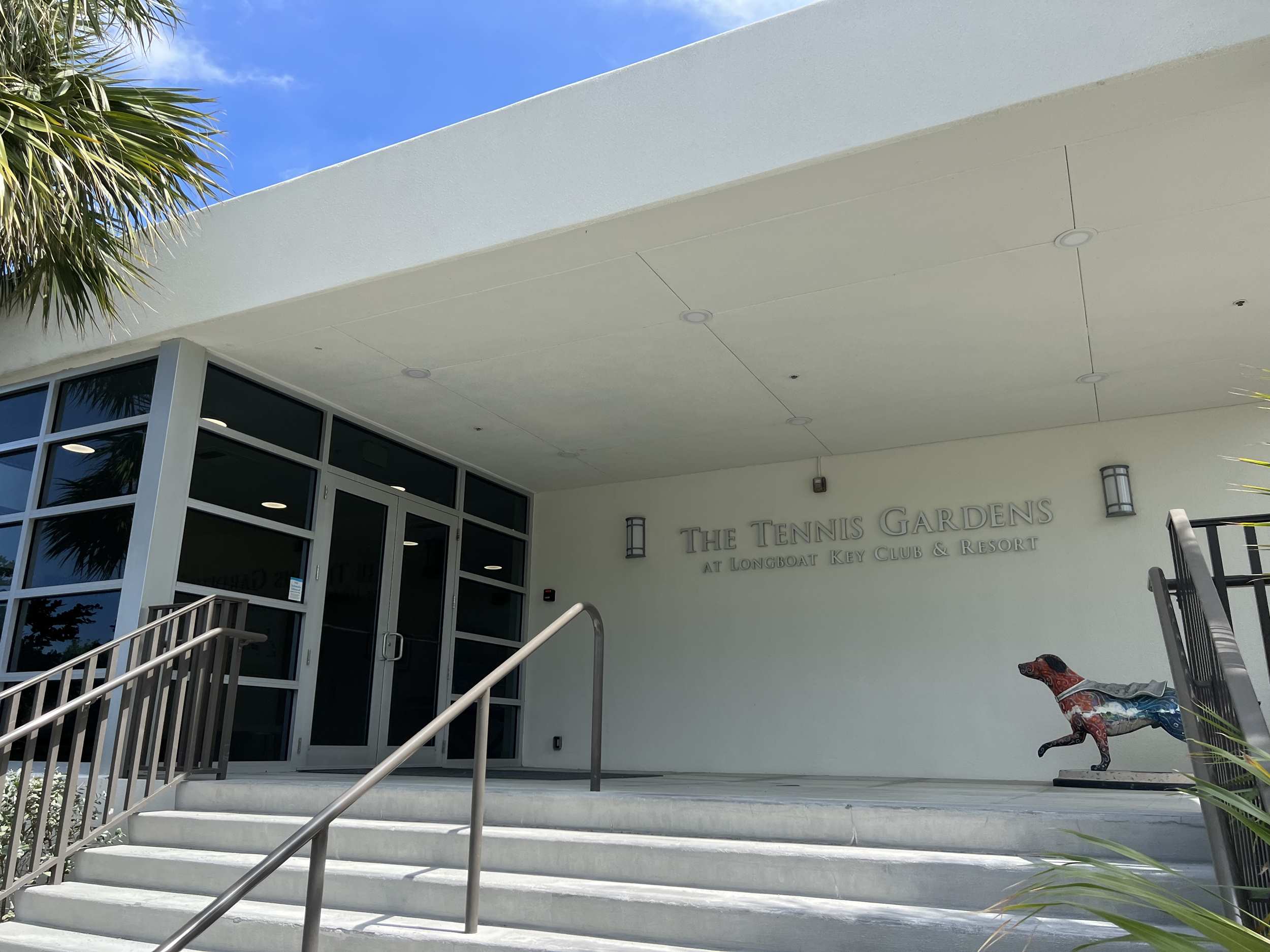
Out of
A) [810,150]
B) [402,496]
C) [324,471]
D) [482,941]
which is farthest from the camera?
[402,496]

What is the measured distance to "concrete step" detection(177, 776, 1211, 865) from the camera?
298 cm

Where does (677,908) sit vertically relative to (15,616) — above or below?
below

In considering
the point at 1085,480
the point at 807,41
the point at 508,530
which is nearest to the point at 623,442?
the point at 508,530

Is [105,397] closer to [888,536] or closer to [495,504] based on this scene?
[495,504]

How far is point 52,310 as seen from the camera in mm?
5879

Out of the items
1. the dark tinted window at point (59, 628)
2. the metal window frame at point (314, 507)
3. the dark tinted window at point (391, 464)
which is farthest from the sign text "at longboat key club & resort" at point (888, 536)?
the dark tinted window at point (59, 628)

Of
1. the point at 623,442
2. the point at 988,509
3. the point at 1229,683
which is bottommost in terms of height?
the point at 1229,683

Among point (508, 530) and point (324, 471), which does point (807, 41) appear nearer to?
point (324, 471)

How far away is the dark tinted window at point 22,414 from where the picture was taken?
613 centimetres

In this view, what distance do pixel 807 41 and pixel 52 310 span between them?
4.72m

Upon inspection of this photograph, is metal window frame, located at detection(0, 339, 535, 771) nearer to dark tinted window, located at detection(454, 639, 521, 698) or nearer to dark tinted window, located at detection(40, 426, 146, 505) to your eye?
dark tinted window, located at detection(40, 426, 146, 505)

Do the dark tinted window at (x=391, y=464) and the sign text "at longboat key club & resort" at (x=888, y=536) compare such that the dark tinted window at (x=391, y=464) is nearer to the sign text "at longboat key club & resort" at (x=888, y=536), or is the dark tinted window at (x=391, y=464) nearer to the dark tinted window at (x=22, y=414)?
the dark tinted window at (x=22, y=414)

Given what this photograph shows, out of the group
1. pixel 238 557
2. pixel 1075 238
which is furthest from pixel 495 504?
pixel 1075 238

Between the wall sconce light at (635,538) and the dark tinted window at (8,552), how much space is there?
4318 mm
